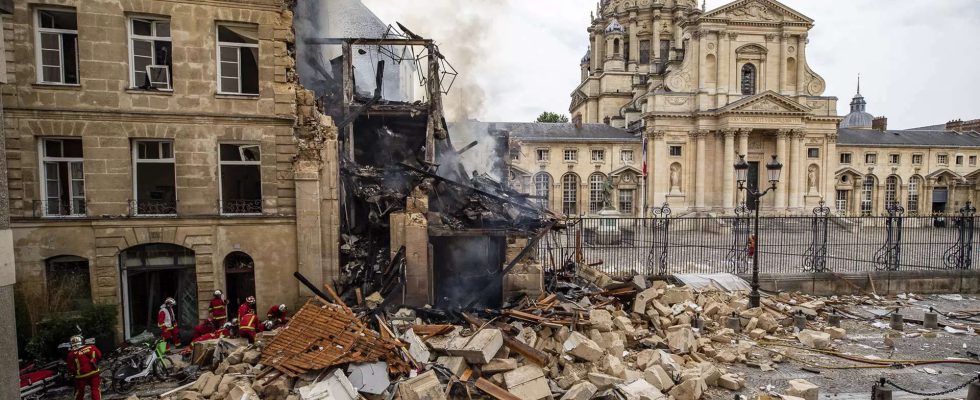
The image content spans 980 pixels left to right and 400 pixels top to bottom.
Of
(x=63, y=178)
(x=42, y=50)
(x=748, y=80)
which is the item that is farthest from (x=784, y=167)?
(x=42, y=50)

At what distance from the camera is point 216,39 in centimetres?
1083

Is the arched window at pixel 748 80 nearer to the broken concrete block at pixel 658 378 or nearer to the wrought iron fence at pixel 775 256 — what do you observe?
the wrought iron fence at pixel 775 256

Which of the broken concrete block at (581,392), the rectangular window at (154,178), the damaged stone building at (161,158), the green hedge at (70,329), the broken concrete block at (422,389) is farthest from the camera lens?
the rectangular window at (154,178)

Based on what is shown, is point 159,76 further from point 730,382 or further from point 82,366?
point 730,382

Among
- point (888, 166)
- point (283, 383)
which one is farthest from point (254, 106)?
point (888, 166)

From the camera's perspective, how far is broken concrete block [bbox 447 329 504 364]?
7.79m

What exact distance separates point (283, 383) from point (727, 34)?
45308mm

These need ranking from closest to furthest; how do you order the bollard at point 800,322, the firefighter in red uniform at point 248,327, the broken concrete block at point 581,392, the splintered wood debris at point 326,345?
the broken concrete block at point 581,392 < the splintered wood debris at point 326,345 < the firefighter in red uniform at point 248,327 < the bollard at point 800,322

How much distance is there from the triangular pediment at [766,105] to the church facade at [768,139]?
9 centimetres

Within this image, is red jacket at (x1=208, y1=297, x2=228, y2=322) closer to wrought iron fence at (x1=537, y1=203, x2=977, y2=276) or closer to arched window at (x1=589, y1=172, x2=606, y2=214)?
wrought iron fence at (x1=537, y1=203, x2=977, y2=276)

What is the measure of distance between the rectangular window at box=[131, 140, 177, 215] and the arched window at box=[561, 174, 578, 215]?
34.5 m

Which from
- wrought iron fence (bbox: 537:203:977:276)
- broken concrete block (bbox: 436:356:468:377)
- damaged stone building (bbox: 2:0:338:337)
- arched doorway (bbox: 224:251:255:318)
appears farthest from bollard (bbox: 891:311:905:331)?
arched doorway (bbox: 224:251:255:318)

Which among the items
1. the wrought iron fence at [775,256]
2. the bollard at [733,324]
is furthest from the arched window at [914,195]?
the bollard at [733,324]

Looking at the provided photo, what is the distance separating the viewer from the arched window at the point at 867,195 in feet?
145
